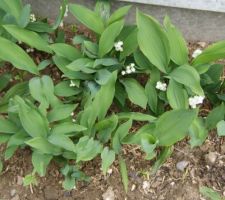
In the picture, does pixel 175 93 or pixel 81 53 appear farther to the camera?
pixel 81 53

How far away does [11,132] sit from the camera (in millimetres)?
2078

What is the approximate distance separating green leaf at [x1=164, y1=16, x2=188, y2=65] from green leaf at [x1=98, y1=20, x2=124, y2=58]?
7.8 inches

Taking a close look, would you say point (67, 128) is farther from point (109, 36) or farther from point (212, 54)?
point (212, 54)

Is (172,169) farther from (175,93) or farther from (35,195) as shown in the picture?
(35,195)

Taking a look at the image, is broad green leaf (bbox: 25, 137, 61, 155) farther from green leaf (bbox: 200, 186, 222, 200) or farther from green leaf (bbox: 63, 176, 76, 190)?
green leaf (bbox: 200, 186, 222, 200)

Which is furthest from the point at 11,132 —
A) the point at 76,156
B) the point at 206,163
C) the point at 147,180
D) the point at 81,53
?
the point at 206,163

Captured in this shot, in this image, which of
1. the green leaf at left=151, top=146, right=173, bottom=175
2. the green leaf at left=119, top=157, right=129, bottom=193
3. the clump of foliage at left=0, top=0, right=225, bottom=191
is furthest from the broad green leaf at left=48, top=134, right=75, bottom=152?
the green leaf at left=151, top=146, right=173, bottom=175

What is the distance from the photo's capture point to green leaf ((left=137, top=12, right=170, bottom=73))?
6.64 feet

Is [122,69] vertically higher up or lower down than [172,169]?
higher up

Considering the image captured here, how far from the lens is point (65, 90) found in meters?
2.24

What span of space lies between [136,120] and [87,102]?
0.28 m

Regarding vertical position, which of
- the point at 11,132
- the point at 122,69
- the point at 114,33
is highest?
the point at 114,33

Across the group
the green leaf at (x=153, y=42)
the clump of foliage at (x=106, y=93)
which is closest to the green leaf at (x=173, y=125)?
the clump of foliage at (x=106, y=93)

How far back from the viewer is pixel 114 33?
2.14m
